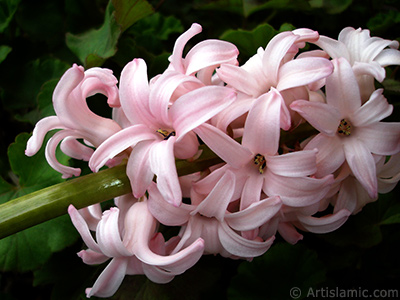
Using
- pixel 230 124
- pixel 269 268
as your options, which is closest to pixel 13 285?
pixel 269 268

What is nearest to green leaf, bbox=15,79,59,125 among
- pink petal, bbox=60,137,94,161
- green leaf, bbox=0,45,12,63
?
green leaf, bbox=0,45,12,63

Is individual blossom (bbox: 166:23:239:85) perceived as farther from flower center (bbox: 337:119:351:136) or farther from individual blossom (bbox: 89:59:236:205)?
flower center (bbox: 337:119:351:136)

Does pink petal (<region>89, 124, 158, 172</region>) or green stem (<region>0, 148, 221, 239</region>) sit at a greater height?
pink petal (<region>89, 124, 158, 172</region>)

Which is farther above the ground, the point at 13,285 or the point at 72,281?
the point at 72,281

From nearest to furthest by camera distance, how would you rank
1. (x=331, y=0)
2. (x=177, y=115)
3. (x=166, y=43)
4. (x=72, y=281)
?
(x=177, y=115) → (x=72, y=281) → (x=331, y=0) → (x=166, y=43)

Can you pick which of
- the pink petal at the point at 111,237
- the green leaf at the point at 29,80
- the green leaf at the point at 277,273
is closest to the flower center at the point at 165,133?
the pink petal at the point at 111,237

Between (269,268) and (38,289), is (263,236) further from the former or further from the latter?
(38,289)
